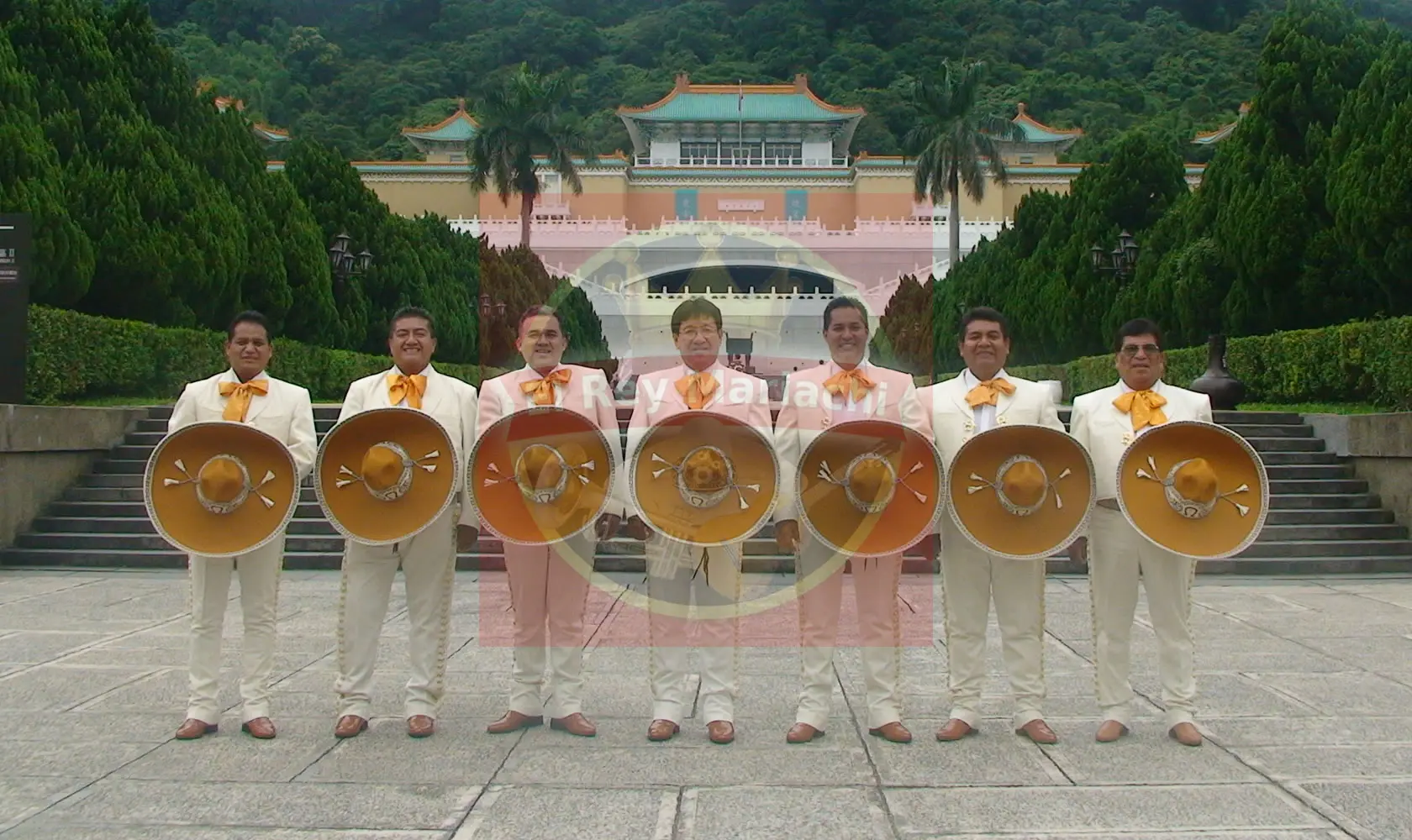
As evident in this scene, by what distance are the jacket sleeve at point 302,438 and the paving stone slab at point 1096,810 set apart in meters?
2.45

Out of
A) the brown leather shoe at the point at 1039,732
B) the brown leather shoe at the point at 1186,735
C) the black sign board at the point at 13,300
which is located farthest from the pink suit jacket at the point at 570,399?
the black sign board at the point at 13,300

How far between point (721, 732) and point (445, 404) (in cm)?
163

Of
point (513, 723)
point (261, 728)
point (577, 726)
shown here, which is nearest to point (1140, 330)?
point (577, 726)

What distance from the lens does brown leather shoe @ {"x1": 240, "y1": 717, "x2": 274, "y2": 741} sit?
4254mm

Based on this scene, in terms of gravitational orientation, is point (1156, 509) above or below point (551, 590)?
above

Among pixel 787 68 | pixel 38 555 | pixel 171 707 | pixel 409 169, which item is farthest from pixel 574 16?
pixel 171 707

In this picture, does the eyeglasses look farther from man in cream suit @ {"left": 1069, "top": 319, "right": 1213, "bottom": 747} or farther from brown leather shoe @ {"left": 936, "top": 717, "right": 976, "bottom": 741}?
brown leather shoe @ {"left": 936, "top": 717, "right": 976, "bottom": 741}

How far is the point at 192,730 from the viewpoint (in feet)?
13.9

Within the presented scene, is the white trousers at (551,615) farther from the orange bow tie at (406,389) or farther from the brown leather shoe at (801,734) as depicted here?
the brown leather shoe at (801,734)

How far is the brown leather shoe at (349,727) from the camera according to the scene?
4.29m

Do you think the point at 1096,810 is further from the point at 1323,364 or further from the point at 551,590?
the point at 1323,364

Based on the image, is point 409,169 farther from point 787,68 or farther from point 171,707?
point 171,707

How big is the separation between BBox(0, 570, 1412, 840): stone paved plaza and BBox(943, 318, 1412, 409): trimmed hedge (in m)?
5.76

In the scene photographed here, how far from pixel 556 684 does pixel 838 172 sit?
162ft
